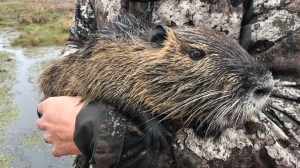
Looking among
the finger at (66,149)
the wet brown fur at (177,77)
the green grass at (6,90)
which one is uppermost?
the wet brown fur at (177,77)

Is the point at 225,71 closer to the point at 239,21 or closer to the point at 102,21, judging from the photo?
the point at 239,21

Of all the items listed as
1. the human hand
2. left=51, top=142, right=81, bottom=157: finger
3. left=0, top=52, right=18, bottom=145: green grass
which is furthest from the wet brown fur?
left=0, top=52, right=18, bottom=145: green grass

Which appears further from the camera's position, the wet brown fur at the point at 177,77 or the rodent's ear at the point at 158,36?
the rodent's ear at the point at 158,36

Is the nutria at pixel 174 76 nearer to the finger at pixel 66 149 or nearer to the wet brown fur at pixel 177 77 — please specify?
the wet brown fur at pixel 177 77

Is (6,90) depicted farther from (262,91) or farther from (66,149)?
(262,91)

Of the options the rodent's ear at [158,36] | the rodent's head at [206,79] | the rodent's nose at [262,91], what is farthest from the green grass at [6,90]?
the rodent's nose at [262,91]
